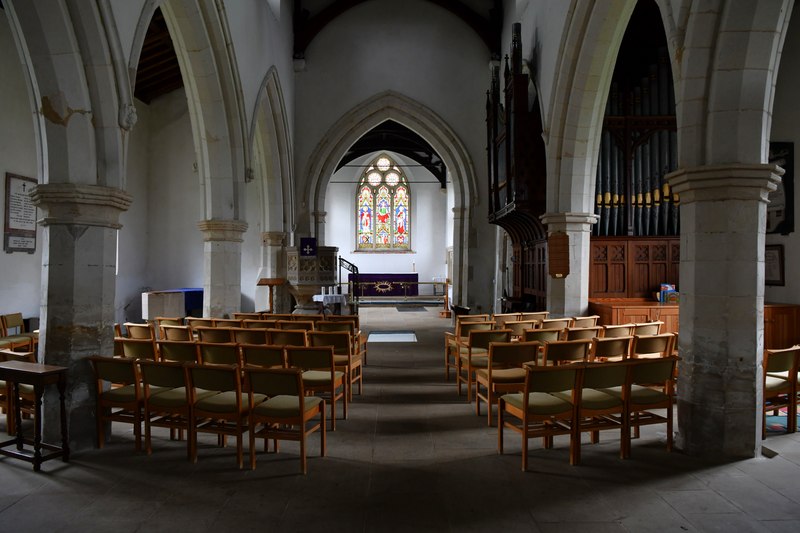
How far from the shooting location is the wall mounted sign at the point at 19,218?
7.53 metres

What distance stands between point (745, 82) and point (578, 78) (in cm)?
350

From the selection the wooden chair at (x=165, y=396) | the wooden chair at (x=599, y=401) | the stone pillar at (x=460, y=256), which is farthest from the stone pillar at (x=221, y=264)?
the stone pillar at (x=460, y=256)

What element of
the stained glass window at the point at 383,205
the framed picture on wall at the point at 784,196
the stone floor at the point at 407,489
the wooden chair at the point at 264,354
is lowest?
the stone floor at the point at 407,489

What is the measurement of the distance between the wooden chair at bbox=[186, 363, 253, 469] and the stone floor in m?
0.21

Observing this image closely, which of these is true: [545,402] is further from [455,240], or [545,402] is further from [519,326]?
[455,240]

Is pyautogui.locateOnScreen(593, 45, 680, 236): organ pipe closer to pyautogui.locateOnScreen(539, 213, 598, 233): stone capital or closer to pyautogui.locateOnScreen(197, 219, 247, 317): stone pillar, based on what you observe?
pyautogui.locateOnScreen(539, 213, 598, 233): stone capital

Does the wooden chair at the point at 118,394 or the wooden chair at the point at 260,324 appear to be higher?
the wooden chair at the point at 260,324

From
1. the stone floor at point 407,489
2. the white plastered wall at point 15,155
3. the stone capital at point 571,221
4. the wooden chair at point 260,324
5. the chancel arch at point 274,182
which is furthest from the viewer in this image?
the chancel arch at point 274,182

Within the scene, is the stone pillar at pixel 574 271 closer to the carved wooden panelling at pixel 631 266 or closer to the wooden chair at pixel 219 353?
the carved wooden panelling at pixel 631 266

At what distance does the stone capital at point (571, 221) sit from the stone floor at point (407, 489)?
146 inches

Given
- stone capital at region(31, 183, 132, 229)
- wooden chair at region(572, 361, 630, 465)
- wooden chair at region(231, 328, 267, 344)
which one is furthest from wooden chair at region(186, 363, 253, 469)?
wooden chair at region(572, 361, 630, 465)

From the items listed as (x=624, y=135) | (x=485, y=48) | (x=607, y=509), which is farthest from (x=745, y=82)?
(x=485, y=48)

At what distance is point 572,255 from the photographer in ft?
23.3

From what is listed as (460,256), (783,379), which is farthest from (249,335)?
(460,256)
